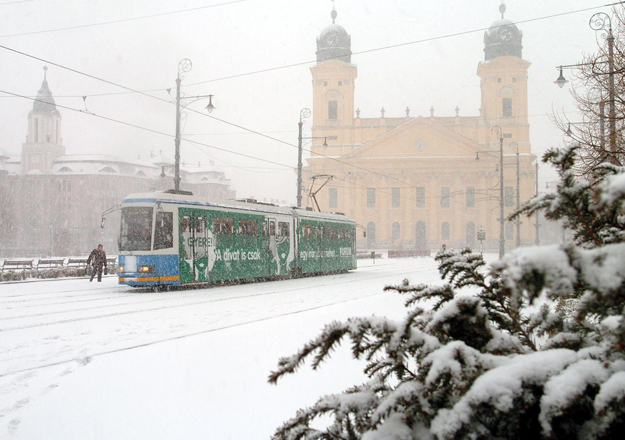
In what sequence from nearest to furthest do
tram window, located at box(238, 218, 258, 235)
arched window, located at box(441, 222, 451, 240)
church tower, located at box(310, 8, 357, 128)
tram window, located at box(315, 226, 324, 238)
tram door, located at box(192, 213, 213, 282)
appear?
tram door, located at box(192, 213, 213, 282) → tram window, located at box(238, 218, 258, 235) → tram window, located at box(315, 226, 324, 238) → church tower, located at box(310, 8, 357, 128) → arched window, located at box(441, 222, 451, 240)

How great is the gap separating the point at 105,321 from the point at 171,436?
6.88m

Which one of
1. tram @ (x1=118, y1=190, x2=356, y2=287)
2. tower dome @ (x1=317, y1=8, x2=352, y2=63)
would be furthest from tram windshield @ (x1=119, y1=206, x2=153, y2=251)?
tower dome @ (x1=317, y1=8, x2=352, y2=63)

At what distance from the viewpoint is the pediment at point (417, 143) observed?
75.6 metres

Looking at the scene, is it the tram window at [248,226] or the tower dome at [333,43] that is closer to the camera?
the tram window at [248,226]

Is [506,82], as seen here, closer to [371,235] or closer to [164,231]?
[371,235]

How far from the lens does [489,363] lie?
67.2 inches

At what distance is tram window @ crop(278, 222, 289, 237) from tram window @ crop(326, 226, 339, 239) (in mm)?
3655

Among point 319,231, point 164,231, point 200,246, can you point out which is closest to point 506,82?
point 319,231

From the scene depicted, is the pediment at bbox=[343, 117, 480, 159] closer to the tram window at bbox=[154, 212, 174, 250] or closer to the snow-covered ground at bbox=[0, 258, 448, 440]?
the tram window at bbox=[154, 212, 174, 250]

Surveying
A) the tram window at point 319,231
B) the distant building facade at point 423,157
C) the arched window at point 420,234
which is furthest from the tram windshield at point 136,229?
the arched window at point 420,234

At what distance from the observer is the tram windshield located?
1730cm

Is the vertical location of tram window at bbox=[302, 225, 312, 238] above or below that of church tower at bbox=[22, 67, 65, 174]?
below

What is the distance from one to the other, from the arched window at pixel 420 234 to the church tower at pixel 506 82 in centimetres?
1609

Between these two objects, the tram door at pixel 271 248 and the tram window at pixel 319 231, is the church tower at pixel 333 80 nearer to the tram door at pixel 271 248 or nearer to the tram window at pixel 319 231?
the tram window at pixel 319 231
